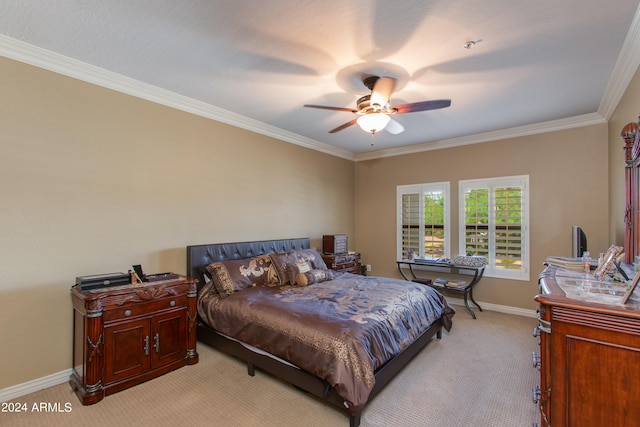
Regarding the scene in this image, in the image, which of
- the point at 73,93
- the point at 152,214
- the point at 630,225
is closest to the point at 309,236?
the point at 152,214

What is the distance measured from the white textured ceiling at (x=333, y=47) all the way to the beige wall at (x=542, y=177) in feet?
2.25

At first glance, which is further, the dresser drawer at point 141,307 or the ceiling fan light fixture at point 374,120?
the ceiling fan light fixture at point 374,120

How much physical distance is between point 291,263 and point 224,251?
88 cm

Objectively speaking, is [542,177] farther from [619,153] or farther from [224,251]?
[224,251]

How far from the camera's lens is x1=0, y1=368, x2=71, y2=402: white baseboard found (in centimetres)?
232

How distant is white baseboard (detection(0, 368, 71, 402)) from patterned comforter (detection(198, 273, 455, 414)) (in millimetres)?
1202

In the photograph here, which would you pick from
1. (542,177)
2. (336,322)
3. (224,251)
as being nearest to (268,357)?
(336,322)

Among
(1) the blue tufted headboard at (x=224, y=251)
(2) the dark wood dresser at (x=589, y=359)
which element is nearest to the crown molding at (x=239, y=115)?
(1) the blue tufted headboard at (x=224, y=251)

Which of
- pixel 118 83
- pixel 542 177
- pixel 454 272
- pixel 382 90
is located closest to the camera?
pixel 382 90

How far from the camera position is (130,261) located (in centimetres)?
302

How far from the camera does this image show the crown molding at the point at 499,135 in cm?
391

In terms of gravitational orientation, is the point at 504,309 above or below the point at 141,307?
below

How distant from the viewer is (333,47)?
92.8 inches

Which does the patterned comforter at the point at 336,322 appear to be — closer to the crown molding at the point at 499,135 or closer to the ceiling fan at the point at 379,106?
the ceiling fan at the point at 379,106
